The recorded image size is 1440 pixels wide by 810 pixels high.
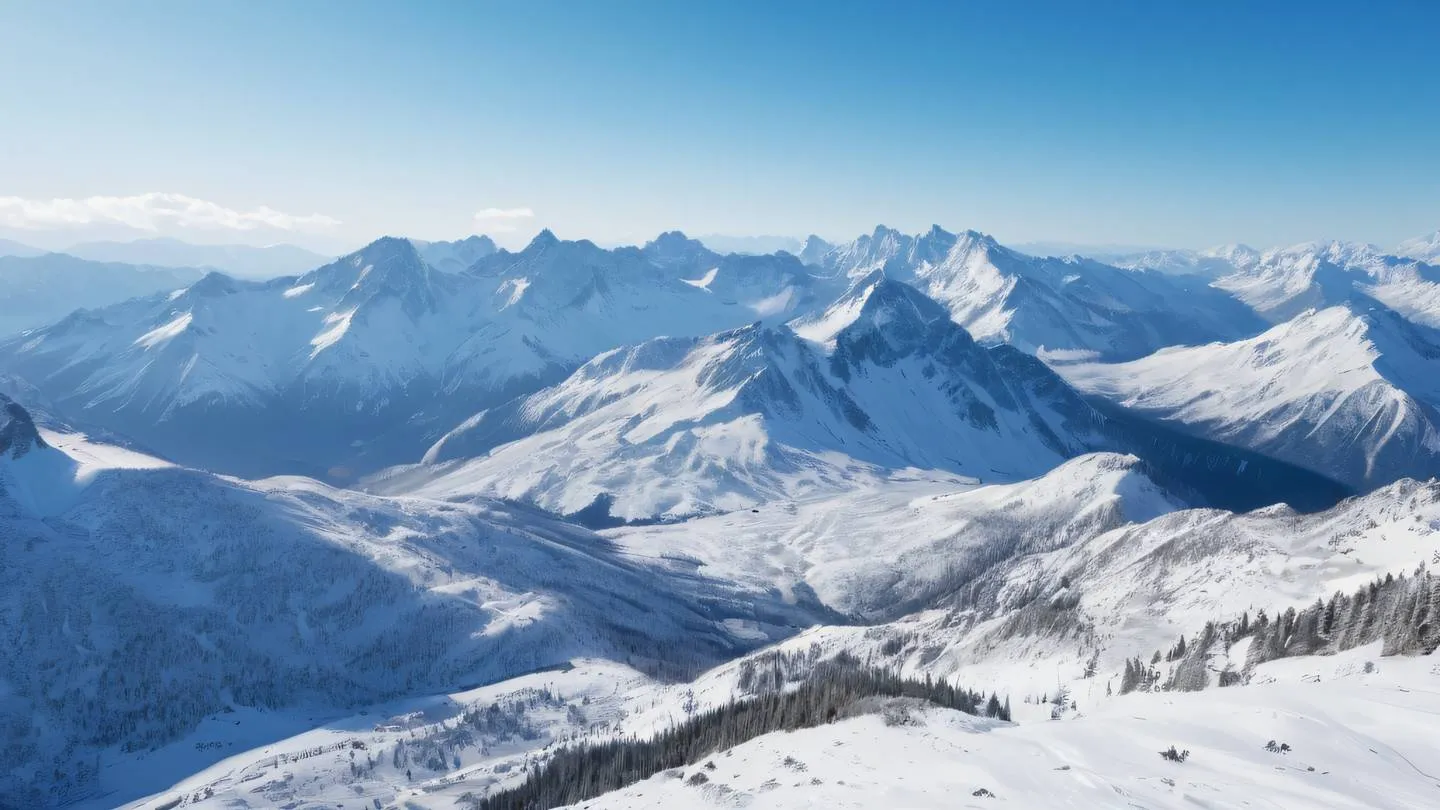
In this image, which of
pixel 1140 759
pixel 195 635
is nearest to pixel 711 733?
pixel 1140 759

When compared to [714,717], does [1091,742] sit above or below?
above

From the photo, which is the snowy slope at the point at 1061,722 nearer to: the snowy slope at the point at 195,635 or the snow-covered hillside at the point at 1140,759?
the snow-covered hillside at the point at 1140,759

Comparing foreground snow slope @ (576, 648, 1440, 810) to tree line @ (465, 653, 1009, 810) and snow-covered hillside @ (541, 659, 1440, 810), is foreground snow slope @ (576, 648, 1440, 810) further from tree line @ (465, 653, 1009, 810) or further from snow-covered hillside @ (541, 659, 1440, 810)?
tree line @ (465, 653, 1009, 810)

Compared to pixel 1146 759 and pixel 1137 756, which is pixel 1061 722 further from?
pixel 1146 759

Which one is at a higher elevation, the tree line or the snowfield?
the snowfield

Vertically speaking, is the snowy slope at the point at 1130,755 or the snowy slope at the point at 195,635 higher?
the snowy slope at the point at 1130,755

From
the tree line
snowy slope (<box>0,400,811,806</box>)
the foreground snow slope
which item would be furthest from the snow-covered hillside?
snowy slope (<box>0,400,811,806</box>)

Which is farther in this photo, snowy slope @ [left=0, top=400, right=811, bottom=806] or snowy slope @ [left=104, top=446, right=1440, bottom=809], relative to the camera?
snowy slope @ [left=0, top=400, right=811, bottom=806]

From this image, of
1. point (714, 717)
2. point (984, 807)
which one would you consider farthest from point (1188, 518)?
point (984, 807)

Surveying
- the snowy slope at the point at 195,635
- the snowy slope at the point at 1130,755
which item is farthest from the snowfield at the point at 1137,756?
the snowy slope at the point at 195,635

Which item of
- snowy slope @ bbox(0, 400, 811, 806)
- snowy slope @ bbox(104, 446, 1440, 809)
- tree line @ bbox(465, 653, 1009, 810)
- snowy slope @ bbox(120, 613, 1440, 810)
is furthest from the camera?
snowy slope @ bbox(0, 400, 811, 806)

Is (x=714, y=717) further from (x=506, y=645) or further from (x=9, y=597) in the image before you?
(x=9, y=597)
